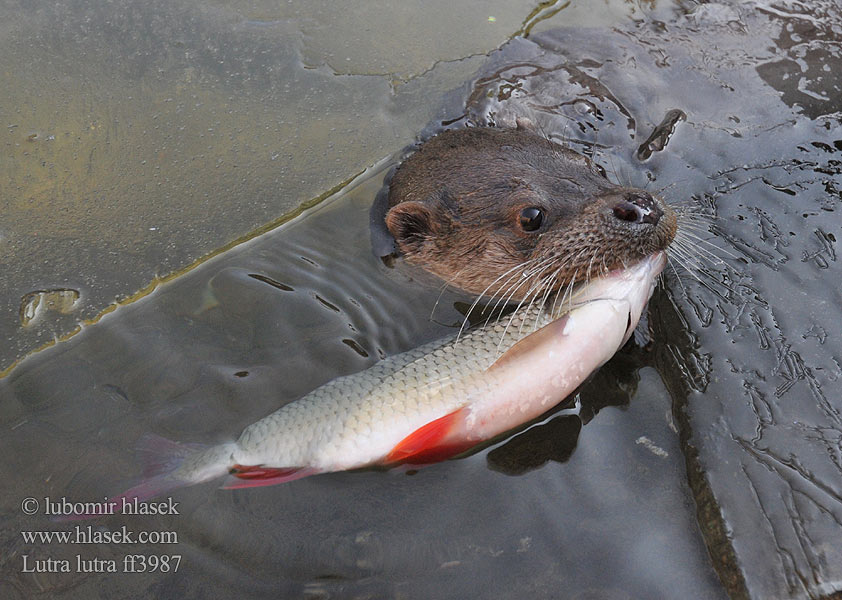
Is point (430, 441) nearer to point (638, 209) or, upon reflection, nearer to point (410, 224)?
point (638, 209)

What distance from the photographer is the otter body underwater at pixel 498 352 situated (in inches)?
91.5

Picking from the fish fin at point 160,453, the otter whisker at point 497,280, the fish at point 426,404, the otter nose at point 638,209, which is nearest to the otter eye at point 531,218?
the otter whisker at point 497,280

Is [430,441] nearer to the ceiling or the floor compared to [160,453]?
nearer to the ceiling

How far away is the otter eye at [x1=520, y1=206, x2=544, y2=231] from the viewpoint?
3.05 meters

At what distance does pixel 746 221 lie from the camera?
11.2ft

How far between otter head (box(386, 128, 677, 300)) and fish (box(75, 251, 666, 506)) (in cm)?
27

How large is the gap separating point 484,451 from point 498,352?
13.1 inches

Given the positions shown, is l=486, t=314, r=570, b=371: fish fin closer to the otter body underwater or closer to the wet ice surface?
the otter body underwater

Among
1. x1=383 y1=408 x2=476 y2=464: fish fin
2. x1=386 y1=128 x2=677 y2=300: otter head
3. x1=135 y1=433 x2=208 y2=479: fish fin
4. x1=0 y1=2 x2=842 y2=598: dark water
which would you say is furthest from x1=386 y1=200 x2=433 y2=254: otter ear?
x1=135 y1=433 x2=208 y2=479: fish fin

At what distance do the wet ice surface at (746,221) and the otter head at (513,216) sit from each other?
41 centimetres

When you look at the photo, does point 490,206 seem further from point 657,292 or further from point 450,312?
point 657,292

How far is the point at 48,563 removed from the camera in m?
2.29

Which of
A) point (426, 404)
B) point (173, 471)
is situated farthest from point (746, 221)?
point (173, 471)

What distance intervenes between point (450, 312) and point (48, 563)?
63.9 inches
